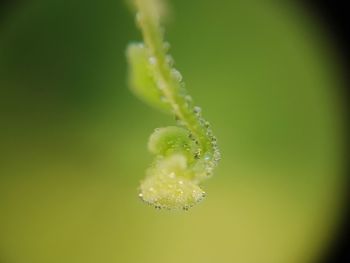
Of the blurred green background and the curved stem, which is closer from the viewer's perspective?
the curved stem

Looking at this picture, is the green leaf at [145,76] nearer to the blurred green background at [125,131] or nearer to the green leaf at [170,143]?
the green leaf at [170,143]

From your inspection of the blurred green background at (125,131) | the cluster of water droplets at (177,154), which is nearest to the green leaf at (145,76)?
the cluster of water droplets at (177,154)

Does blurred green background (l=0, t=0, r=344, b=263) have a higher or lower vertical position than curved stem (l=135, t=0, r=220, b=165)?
higher

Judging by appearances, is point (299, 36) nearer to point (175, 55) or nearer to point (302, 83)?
point (302, 83)

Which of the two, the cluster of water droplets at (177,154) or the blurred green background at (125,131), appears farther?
the blurred green background at (125,131)

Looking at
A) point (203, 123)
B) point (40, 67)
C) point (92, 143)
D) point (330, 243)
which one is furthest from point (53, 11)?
point (330, 243)

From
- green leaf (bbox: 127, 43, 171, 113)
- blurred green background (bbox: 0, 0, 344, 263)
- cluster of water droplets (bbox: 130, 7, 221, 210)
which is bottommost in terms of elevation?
cluster of water droplets (bbox: 130, 7, 221, 210)

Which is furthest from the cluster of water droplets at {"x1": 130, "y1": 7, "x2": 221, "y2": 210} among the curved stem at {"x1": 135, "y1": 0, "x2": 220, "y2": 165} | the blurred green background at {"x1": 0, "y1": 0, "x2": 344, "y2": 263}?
the blurred green background at {"x1": 0, "y1": 0, "x2": 344, "y2": 263}

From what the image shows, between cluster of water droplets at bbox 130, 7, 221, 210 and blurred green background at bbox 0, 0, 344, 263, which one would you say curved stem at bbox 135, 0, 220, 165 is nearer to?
cluster of water droplets at bbox 130, 7, 221, 210

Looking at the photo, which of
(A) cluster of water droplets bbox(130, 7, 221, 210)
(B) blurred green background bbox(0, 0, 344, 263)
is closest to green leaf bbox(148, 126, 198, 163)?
(A) cluster of water droplets bbox(130, 7, 221, 210)
